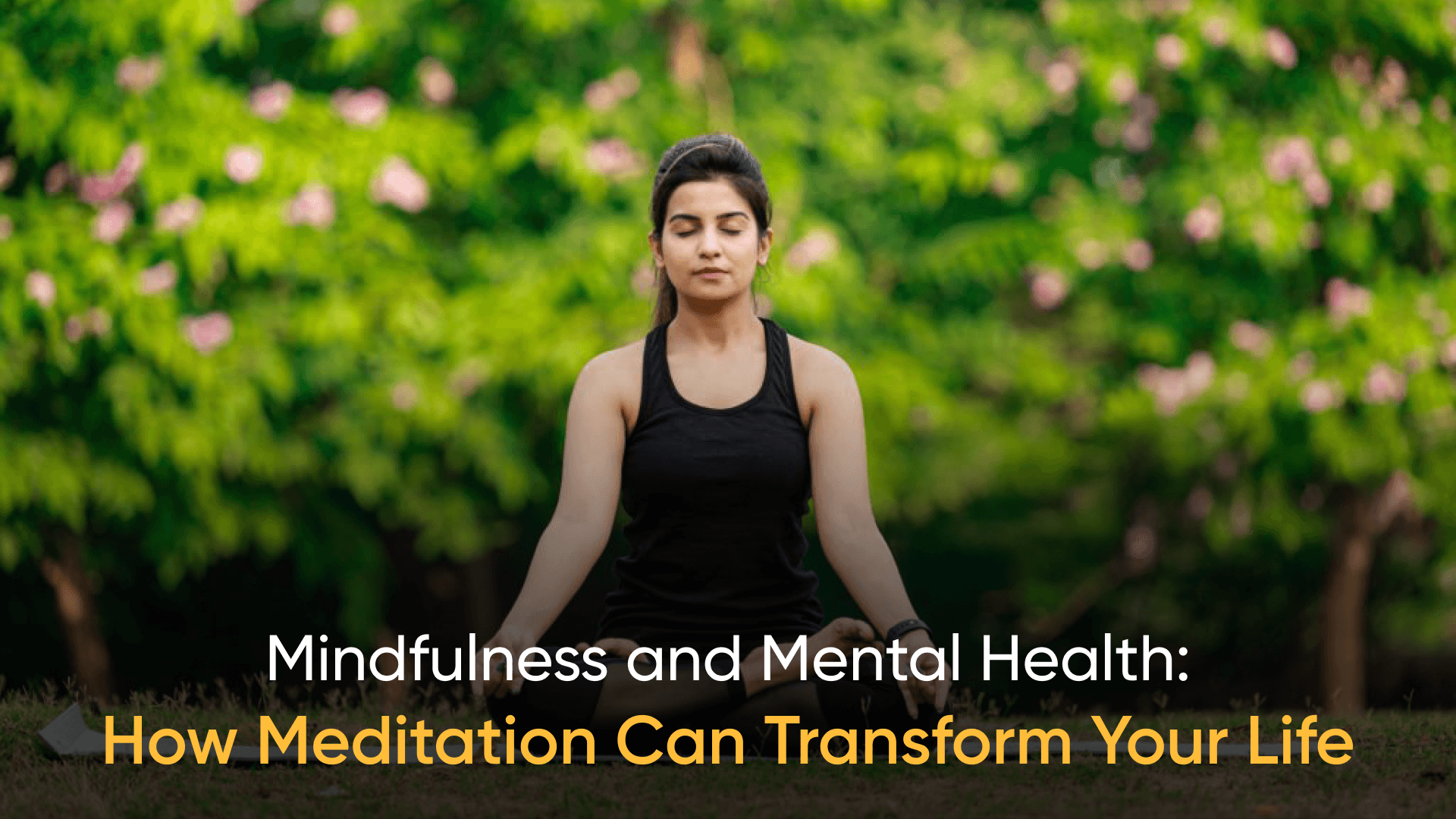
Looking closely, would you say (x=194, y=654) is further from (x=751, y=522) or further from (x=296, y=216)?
(x=751, y=522)

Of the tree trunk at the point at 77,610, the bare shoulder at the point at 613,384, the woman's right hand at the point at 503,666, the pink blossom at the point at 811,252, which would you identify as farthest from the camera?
the tree trunk at the point at 77,610

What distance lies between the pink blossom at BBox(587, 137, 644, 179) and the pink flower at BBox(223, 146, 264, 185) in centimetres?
147

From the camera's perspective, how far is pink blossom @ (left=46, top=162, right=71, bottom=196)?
26.0 ft

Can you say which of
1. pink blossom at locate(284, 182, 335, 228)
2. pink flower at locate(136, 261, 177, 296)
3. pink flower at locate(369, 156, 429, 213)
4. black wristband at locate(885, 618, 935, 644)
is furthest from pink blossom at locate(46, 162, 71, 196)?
black wristband at locate(885, 618, 935, 644)

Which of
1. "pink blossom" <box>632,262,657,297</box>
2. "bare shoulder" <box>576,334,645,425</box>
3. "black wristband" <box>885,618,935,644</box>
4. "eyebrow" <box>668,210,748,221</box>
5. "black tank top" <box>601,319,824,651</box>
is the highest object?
"pink blossom" <box>632,262,657,297</box>

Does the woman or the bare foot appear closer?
the bare foot

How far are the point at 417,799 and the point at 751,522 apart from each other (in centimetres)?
97

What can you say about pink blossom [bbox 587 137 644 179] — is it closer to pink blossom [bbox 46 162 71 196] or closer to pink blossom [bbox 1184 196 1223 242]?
pink blossom [bbox 46 162 71 196]

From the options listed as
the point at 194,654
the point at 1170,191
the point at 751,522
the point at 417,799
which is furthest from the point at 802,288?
the point at 194,654

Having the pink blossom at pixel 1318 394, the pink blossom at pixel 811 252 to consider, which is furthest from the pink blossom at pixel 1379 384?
the pink blossom at pixel 811 252

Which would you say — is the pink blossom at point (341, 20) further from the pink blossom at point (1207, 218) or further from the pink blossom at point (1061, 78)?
the pink blossom at point (1207, 218)

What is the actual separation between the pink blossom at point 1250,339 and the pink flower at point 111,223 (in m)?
5.25

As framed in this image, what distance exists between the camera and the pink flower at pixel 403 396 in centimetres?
786


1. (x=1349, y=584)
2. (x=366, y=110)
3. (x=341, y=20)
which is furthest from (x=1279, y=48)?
(x=341, y=20)
